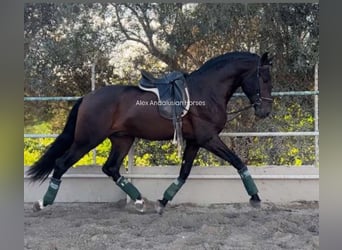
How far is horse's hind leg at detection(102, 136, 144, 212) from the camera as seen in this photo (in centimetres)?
248

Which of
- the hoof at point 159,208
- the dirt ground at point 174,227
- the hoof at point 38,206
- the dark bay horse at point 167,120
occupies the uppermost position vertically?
the dark bay horse at point 167,120

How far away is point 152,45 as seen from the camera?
2402 mm

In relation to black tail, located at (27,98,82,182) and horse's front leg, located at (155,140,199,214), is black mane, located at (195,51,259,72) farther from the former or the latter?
black tail, located at (27,98,82,182)

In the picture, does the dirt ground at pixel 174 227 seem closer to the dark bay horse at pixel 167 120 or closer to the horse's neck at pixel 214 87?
the dark bay horse at pixel 167 120

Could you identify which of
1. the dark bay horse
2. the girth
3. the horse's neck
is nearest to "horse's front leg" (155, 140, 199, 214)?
the dark bay horse

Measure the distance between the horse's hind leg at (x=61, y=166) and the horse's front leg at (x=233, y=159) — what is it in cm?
62

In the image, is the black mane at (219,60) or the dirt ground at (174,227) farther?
the black mane at (219,60)

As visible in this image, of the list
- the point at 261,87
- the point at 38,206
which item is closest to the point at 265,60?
the point at 261,87

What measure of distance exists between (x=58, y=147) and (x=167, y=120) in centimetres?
60

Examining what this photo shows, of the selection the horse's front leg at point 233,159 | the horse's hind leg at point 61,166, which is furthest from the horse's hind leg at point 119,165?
the horse's front leg at point 233,159

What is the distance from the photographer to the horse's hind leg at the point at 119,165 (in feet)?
8.13

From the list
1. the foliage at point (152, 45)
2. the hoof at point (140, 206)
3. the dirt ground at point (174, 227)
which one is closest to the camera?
the dirt ground at point (174, 227)
